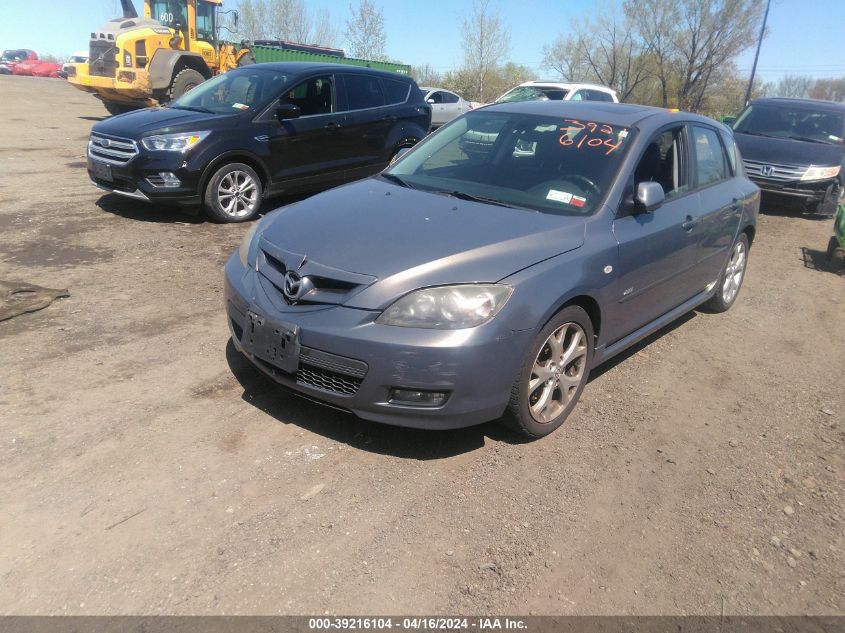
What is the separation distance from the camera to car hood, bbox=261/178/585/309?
Result: 321 centimetres

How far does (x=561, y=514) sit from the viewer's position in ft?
10.1

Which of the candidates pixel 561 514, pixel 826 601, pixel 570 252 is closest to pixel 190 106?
pixel 570 252

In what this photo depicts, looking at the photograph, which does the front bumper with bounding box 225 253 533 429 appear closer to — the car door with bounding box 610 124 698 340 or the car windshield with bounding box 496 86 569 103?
the car door with bounding box 610 124 698 340

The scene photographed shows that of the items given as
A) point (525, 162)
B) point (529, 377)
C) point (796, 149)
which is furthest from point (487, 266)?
point (796, 149)

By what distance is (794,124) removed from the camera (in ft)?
37.8

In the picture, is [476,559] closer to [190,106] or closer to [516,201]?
[516,201]

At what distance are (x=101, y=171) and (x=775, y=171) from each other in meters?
9.73

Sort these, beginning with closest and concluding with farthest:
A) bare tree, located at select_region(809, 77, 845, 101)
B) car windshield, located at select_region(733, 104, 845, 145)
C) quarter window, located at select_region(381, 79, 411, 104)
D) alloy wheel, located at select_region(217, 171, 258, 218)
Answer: alloy wheel, located at select_region(217, 171, 258, 218) < quarter window, located at select_region(381, 79, 411, 104) < car windshield, located at select_region(733, 104, 845, 145) < bare tree, located at select_region(809, 77, 845, 101)

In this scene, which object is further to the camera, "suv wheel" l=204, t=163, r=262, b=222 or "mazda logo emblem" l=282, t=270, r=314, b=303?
"suv wheel" l=204, t=163, r=262, b=222

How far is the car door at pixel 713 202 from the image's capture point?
4863mm

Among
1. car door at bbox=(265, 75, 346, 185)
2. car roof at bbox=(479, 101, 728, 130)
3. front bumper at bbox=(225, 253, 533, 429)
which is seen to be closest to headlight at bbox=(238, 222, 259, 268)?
front bumper at bbox=(225, 253, 533, 429)

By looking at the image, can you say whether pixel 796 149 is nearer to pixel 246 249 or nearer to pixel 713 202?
pixel 713 202

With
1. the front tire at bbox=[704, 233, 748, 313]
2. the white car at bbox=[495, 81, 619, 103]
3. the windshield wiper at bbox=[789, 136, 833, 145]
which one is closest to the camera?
the front tire at bbox=[704, 233, 748, 313]

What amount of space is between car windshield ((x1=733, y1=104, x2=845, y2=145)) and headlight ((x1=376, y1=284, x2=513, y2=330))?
10414mm
